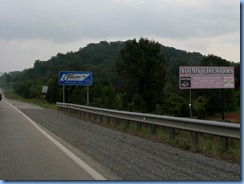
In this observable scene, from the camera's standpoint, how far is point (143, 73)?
65.5 metres

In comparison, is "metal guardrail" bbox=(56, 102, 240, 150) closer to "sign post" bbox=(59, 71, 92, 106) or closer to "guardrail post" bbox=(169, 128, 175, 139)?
"guardrail post" bbox=(169, 128, 175, 139)

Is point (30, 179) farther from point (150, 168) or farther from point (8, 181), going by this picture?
point (150, 168)

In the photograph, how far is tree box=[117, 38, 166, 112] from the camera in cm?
6438

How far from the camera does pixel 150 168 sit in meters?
8.33

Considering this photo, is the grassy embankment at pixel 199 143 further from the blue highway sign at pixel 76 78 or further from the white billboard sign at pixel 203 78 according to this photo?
the blue highway sign at pixel 76 78

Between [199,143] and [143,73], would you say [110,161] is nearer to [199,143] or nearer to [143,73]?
[199,143]

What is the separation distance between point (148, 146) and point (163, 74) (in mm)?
53913

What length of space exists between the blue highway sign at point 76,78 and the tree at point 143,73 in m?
27.8

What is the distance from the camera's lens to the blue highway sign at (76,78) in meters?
33.7

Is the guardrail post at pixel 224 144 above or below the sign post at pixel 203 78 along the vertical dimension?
below

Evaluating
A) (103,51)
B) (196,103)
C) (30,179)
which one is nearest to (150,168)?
(30,179)

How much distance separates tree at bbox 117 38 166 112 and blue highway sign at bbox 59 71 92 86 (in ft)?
91.1

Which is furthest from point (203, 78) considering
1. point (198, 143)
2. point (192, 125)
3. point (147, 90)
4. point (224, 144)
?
point (147, 90)

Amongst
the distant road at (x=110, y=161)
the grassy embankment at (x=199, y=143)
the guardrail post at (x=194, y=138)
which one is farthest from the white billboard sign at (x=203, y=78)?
the guardrail post at (x=194, y=138)
